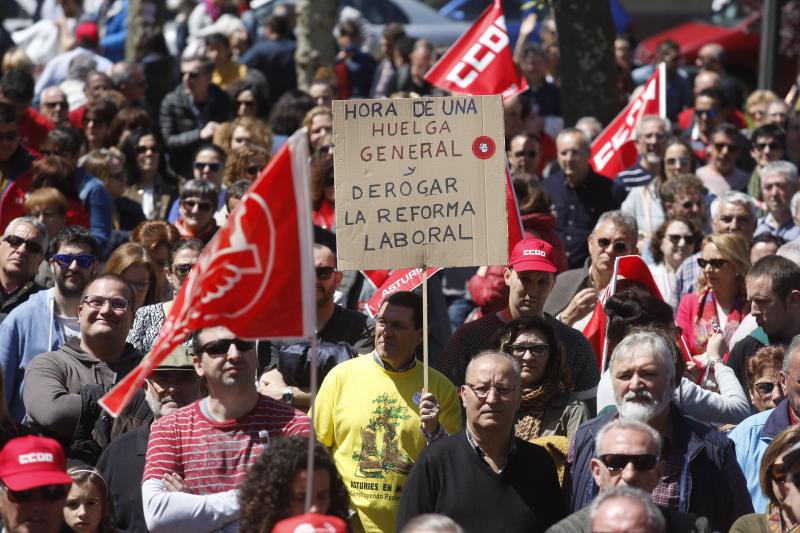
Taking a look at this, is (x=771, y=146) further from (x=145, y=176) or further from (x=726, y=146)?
(x=145, y=176)

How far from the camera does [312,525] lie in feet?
16.7

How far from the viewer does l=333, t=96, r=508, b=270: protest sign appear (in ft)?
23.8

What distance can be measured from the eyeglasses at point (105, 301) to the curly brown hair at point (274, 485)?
2085mm

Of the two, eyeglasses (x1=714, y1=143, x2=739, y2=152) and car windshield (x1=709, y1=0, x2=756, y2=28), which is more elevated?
car windshield (x1=709, y1=0, x2=756, y2=28)

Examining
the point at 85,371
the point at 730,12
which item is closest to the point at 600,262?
the point at 85,371

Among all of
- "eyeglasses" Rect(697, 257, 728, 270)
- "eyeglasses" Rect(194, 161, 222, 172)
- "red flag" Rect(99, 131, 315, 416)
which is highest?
"eyeglasses" Rect(194, 161, 222, 172)

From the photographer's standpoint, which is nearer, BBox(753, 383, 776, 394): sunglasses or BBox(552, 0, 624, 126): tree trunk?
BBox(753, 383, 776, 394): sunglasses

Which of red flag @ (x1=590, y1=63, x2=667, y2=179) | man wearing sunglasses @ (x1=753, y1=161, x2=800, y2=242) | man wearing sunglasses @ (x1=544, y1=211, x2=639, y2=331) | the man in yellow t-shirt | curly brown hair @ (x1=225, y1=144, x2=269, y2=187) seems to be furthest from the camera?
red flag @ (x1=590, y1=63, x2=667, y2=179)

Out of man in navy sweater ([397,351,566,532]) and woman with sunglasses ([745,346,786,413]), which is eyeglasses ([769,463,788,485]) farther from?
woman with sunglasses ([745,346,786,413])

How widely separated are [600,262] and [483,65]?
121 inches

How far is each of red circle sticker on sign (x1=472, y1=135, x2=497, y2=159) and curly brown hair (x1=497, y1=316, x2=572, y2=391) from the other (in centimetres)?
80

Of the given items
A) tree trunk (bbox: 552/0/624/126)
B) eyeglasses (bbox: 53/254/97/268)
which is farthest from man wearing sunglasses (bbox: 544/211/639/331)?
tree trunk (bbox: 552/0/624/126)

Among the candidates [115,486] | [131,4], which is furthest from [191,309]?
[131,4]

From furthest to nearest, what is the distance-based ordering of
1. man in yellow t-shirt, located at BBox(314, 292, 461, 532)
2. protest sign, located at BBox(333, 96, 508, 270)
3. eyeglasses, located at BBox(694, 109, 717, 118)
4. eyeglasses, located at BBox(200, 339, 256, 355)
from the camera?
eyeglasses, located at BBox(694, 109, 717, 118) < protest sign, located at BBox(333, 96, 508, 270) < man in yellow t-shirt, located at BBox(314, 292, 461, 532) < eyeglasses, located at BBox(200, 339, 256, 355)
